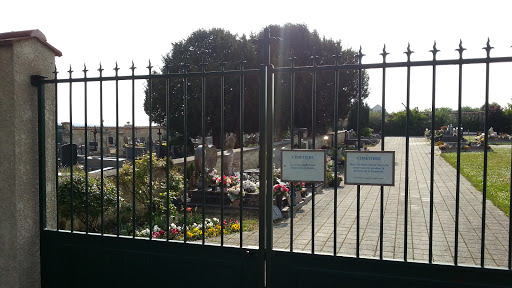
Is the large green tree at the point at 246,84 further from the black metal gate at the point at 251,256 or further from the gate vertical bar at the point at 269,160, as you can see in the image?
the gate vertical bar at the point at 269,160

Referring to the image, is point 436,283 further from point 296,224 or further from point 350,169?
point 296,224

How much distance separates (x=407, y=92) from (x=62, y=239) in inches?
142

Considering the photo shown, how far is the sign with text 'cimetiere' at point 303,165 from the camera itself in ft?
10.9

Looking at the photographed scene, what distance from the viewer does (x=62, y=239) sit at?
13.6 ft

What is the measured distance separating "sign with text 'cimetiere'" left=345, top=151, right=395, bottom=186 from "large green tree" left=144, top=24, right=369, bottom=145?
20141mm

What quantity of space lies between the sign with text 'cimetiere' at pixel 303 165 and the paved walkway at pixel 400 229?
135 centimetres

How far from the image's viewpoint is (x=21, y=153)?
12.8 ft

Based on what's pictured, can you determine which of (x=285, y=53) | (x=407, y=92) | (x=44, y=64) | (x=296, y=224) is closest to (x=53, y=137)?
(x=44, y=64)

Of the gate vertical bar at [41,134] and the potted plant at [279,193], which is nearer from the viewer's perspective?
the gate vertical bar at [41,134]

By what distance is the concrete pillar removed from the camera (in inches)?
150

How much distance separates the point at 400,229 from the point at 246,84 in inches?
737

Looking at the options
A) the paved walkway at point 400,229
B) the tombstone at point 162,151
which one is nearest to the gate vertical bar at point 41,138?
the paved walkway at point 400,229

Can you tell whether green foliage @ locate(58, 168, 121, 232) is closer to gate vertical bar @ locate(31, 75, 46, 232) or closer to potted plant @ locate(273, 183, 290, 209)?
gate vertical bar @ locate(31, 75, 46, 232)

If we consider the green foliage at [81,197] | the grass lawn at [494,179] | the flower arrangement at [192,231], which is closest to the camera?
the green foliage at [81,197]
